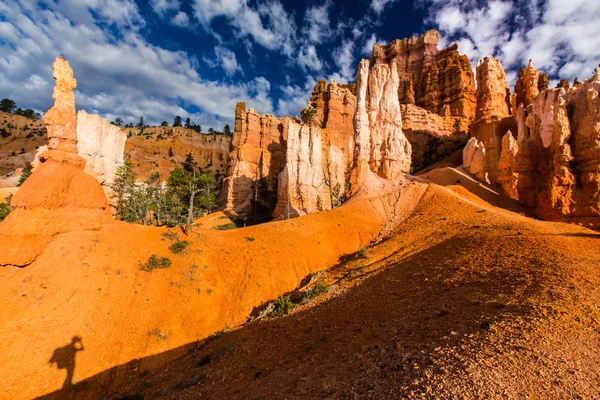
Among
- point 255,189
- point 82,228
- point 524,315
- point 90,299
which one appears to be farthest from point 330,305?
point 255,189

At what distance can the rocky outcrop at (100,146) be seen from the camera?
3903 cm

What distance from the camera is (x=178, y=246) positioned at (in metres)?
17.7

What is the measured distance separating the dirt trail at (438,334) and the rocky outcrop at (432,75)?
159 feet

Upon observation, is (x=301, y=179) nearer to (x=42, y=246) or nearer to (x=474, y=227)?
(x=474, y=227)

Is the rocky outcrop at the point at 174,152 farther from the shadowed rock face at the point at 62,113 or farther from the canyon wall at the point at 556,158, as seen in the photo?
the canyon wall at the point at 556,158

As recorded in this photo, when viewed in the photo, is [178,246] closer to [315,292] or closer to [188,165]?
[315,292]

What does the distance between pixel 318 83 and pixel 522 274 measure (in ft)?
191

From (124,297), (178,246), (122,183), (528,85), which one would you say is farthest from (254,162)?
(528,85)

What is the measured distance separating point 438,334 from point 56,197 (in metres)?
19.2

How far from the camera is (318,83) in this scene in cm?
6081

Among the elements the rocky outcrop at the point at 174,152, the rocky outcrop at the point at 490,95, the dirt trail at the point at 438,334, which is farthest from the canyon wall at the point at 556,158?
the rocky outcrop at the point at 174,152

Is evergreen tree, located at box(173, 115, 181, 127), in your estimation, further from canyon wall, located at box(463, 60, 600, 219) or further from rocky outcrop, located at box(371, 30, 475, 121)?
canyon wall, located at box(463, 60, 600, 219)

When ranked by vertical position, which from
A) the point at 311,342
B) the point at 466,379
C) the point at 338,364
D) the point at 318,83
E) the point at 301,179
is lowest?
the point at 311,342

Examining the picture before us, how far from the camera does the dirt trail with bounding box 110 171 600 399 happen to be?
5426mm
